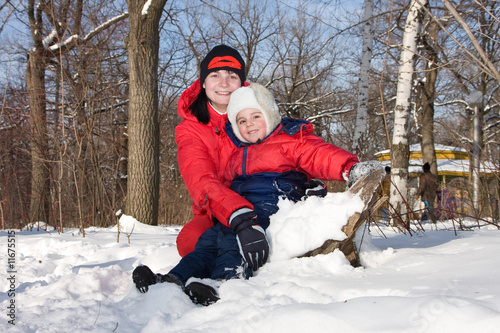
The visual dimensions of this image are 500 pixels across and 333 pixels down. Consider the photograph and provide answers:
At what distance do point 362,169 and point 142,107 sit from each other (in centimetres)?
444

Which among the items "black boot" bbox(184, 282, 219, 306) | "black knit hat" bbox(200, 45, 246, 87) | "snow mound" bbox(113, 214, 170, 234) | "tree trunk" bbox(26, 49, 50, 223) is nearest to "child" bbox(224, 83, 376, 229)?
"black knit hat" bbox(200, 45, 246, 87)

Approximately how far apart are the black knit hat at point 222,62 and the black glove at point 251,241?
4.04 feet

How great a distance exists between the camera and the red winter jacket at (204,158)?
213 cm

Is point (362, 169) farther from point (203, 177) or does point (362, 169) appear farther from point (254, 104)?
point (203, 177)

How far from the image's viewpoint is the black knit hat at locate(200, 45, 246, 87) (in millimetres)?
2729

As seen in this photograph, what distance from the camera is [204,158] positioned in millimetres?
2418

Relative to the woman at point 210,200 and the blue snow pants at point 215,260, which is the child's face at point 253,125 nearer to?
the woman at point 210,200

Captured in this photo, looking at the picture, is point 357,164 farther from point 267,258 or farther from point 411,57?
point 411,57

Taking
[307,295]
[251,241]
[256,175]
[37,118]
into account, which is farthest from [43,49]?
[307,295]

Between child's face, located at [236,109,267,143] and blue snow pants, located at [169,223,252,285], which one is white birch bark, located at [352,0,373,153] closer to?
child's face, located at [236,109,267,143]

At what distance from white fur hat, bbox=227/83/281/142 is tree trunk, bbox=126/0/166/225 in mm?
3567

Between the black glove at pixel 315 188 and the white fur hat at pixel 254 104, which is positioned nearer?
the black glove at pixel 315 188

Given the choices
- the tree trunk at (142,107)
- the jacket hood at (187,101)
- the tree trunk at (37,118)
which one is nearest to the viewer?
the jacket hood at (187,101)

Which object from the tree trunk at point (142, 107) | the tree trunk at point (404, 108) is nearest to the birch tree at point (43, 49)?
the tree trunk at point (142, 107)
